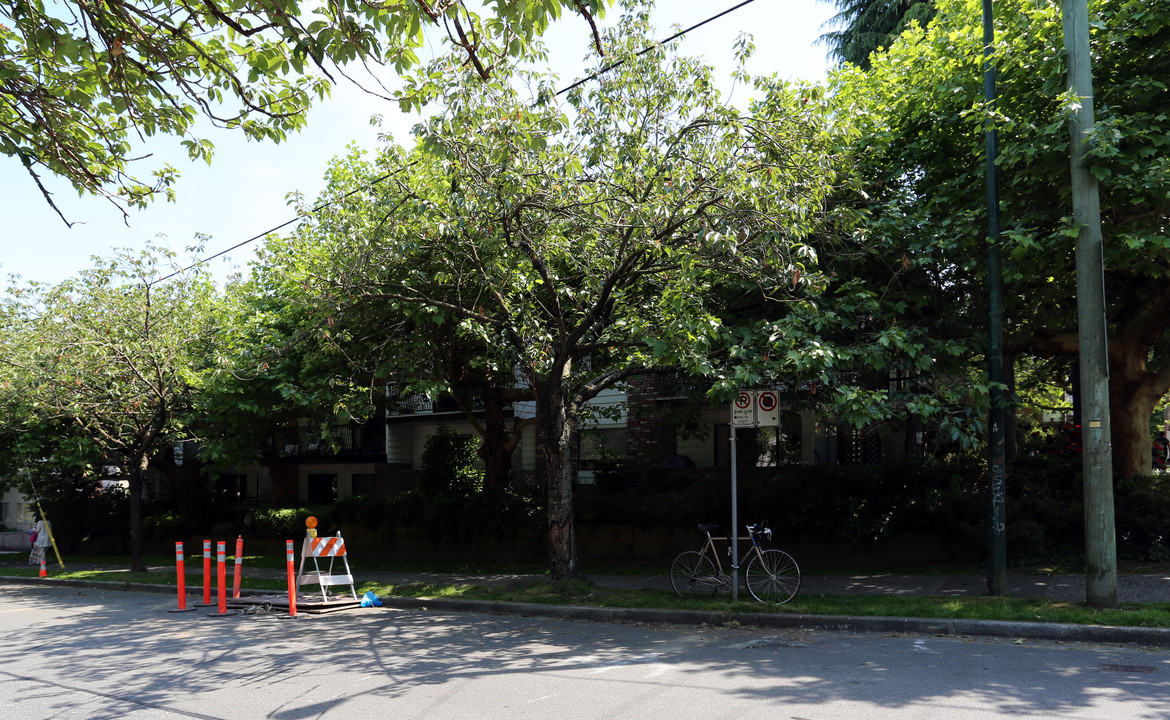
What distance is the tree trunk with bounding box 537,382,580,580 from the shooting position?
12.6 meters

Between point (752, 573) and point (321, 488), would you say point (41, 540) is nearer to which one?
point (321, 488)

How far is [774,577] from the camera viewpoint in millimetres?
10922

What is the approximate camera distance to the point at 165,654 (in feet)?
30.2

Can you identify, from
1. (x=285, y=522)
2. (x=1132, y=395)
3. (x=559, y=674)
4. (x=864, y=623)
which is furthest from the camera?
(x=285, y=522)

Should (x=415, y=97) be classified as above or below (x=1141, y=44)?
below

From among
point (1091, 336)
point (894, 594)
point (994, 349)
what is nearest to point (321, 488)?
point (894, 594)

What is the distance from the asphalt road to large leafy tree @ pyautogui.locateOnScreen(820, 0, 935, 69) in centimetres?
1745

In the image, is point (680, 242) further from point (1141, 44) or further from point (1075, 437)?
point (1075, 437)

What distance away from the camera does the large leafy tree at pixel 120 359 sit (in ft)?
56.7

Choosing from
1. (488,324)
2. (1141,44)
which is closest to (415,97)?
(488,324)

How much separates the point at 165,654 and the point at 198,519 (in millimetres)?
18066

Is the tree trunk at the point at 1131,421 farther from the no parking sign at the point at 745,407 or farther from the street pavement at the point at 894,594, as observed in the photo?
the no parking sign at the point at 745,407

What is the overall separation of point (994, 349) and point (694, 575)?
5.06 m

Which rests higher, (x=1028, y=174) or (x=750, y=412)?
(x=1028, y=174)
